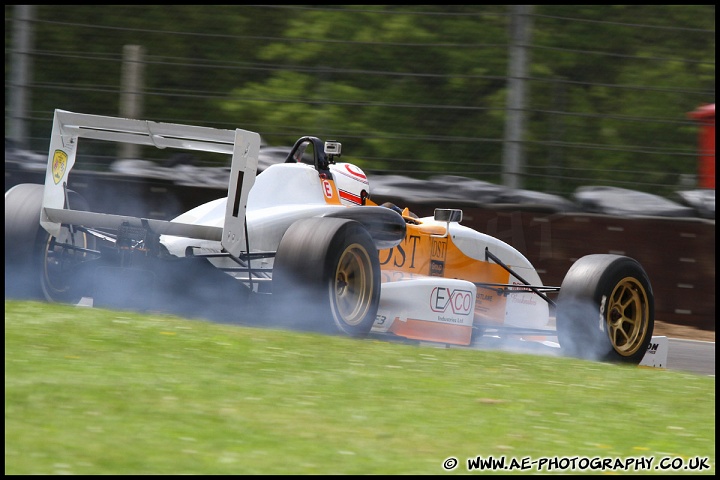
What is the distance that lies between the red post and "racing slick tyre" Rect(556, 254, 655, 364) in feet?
12.4

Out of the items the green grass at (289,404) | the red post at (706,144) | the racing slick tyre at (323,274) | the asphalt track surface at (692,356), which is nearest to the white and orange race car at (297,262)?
the racing slick tyre at (323,274)

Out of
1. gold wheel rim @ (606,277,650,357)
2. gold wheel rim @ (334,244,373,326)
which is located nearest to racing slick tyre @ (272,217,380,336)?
gold wheel rim @ (334,244,373,326)

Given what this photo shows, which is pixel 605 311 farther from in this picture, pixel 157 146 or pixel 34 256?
pixel 34 256

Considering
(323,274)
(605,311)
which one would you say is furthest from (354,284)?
(605,311)

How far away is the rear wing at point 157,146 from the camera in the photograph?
22.9 ft

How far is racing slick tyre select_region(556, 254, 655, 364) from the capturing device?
7.80m

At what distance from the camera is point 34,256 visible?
7660mm

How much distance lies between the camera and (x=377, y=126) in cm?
1160

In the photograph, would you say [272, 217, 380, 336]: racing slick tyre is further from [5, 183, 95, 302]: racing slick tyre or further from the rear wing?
[5, 183, 95, 302]: racing slick tyre

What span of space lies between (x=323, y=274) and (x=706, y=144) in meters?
7.13

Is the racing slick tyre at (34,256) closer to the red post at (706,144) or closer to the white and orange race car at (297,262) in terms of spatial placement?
the white and orange race car at (297,262)

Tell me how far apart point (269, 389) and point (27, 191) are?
369 centimetres

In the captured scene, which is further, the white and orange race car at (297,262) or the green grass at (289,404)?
the white and orange race car at (297,262)

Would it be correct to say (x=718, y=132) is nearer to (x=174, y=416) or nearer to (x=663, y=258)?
(x=663, y=258)
